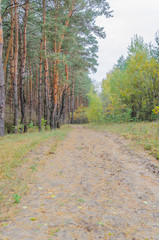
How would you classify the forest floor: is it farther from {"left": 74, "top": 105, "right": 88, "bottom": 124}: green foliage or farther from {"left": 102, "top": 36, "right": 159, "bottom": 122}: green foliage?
{"left": 74, "top": 105, "right": 88, "bottom": 124}: green foliage

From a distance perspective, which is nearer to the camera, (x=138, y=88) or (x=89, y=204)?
(x=89, y=204)

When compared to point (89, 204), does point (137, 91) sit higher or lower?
higher

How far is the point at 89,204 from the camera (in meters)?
3.46

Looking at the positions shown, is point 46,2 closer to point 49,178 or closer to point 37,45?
point 37,45

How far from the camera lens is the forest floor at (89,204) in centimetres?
262

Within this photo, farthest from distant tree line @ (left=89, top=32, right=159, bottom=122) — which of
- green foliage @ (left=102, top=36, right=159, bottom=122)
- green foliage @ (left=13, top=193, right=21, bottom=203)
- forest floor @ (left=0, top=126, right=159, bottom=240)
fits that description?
green foliage @ (left=13, top=193, right=21, bottom=203)

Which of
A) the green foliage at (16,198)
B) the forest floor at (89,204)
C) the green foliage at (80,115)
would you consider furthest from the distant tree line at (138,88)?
the green foliage at (80,115)

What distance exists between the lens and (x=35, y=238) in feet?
8.01

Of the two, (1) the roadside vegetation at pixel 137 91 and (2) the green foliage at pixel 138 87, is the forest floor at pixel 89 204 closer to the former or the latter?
(1) the roadside vegetation at pixel 137 91

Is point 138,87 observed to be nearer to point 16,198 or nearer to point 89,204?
point 89,204

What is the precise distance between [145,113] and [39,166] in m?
16.8

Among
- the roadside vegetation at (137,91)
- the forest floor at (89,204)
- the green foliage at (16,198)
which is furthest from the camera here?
the roadside vegetation at (137,91)

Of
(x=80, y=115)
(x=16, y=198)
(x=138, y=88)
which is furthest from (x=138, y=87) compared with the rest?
(x=80, y=115)

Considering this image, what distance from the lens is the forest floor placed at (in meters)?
2.62
